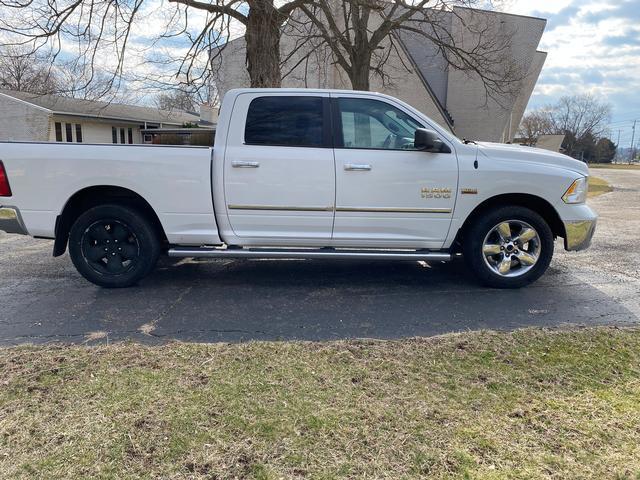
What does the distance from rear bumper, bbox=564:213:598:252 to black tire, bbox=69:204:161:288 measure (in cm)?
453

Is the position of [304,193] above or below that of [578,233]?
above

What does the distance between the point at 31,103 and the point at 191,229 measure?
28928 millimetres

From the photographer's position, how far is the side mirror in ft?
15.7

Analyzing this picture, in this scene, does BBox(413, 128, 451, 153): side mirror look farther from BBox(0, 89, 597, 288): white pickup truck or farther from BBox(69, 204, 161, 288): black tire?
BBox(69, 204, 161, 288): black tire

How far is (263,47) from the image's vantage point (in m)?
→ 12.5

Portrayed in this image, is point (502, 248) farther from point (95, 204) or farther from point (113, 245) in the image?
point (95, 204)

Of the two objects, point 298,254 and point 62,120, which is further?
point 62,120

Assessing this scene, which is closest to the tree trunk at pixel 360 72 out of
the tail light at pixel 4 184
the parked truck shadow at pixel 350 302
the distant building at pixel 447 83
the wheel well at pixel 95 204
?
the distant building at pixel 447 83

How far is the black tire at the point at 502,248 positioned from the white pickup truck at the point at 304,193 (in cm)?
1

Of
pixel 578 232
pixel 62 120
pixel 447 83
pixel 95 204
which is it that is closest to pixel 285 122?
pixel 95 204

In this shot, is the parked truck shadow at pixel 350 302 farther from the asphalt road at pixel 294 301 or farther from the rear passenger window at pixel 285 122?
the rear passenger window at pixel 285 122

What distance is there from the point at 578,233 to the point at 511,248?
0.73 metres

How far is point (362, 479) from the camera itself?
7.36 feet

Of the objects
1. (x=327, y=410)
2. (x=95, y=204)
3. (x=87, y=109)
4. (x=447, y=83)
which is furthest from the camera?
(x=447, y=83)
